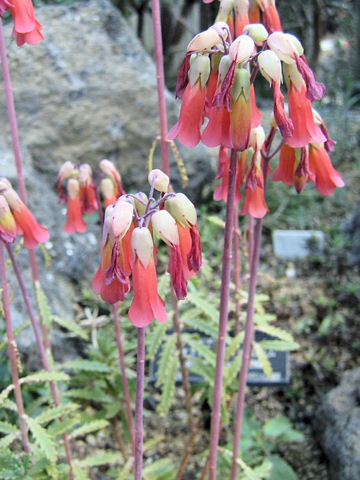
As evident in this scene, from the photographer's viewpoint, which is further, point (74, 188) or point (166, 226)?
point (74, 188)

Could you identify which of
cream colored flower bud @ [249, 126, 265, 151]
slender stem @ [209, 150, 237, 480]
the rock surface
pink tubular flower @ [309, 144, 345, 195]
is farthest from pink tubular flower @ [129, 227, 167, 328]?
the rock surface

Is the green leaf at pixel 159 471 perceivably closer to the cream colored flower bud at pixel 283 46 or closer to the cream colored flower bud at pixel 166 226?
the cream colored flower bud at pixel 166 226

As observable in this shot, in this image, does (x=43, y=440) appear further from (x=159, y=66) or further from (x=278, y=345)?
(x=159, y=66)

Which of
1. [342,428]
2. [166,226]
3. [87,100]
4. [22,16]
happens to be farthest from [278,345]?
[87,100]

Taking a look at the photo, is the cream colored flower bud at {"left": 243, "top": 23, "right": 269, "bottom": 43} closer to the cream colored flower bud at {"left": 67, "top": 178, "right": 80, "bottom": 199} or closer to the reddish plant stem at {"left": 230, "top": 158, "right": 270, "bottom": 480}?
the reddish plant stem at {"left": 230, "top": 158, "right": 270, "bottom": 480}

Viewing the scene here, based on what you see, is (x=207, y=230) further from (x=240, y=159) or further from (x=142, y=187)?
(x=240, y=159)

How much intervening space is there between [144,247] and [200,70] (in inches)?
13.4

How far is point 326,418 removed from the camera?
217 cm

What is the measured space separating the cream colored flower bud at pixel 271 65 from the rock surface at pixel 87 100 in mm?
2127

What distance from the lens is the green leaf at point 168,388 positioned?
1711mm

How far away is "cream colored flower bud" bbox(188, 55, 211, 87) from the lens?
0.97 meters

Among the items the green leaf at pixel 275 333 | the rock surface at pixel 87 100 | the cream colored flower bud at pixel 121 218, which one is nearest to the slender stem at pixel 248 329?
the green leaf at pixel 275 333

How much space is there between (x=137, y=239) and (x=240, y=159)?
439mm

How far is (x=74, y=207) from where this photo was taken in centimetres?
156
